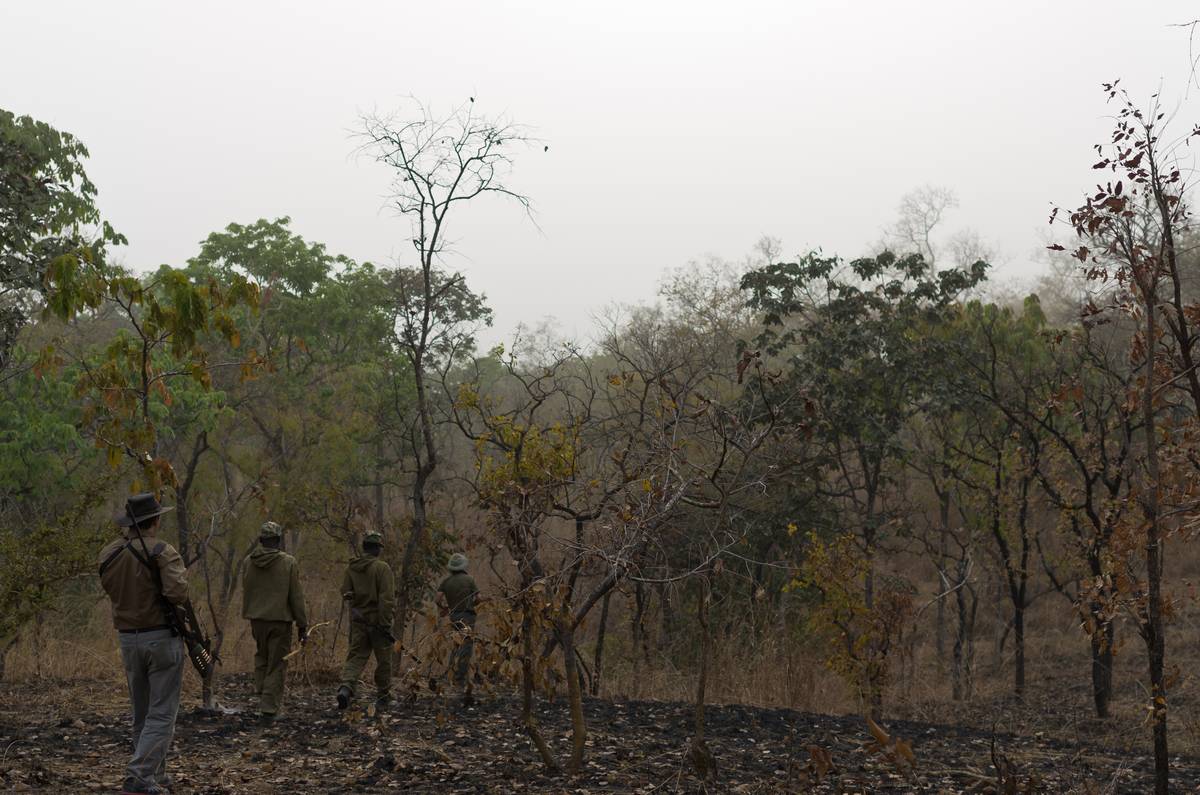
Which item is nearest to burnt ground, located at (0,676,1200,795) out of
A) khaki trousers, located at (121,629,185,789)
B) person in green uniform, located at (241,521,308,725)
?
person in green uniform, located at (241,521,308,725)

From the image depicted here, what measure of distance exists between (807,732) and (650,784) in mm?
2828

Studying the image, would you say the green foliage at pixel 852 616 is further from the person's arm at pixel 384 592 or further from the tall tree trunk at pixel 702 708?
the tall tree trunk at pixel 702 708

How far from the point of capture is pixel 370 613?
10.0 meters

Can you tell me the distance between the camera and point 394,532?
48.2ft

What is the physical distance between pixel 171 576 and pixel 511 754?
296 cm

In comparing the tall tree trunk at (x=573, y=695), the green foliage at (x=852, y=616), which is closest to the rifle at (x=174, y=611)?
A: the tall tree trunk at (x=573, y=695)

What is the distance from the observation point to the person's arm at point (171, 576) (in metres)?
6.00

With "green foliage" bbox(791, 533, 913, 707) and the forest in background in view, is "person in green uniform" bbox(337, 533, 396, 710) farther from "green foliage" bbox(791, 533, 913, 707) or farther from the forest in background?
"green foliage" bbox(791, 533, 913, 707)

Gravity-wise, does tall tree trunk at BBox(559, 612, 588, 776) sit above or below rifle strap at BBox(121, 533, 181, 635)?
below

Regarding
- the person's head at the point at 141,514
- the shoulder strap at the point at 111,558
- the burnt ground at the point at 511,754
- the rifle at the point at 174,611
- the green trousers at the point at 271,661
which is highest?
the person's head at the point at 141,514

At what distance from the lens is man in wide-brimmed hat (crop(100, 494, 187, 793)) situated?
19.8 feet

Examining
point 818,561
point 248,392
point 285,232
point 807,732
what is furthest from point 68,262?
point 285,232

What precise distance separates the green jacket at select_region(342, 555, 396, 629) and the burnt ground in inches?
33.2

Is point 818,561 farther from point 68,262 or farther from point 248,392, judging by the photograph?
point 248,392
